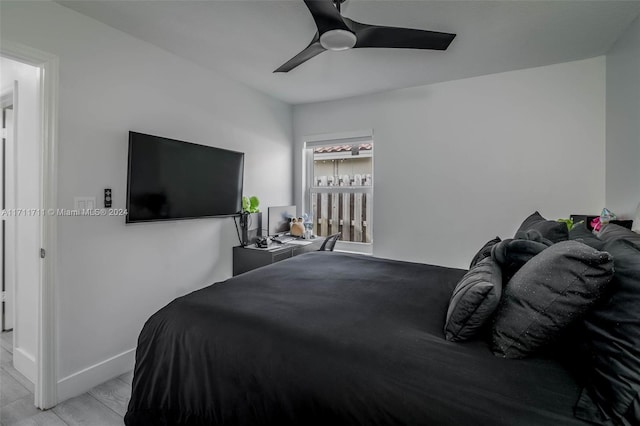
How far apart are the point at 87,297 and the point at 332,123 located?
309cm

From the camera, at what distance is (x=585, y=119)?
2715 mm

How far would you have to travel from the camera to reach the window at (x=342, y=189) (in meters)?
3.94

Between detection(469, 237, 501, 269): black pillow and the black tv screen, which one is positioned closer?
detection(469, 237, 501, 269): black pillow

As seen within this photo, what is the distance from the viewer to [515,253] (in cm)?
128

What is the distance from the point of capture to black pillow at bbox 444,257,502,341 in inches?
42.1

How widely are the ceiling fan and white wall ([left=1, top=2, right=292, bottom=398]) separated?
1335 millimetres

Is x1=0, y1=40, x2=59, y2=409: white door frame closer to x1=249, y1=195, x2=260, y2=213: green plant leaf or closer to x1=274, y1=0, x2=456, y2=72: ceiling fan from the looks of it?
x1=274, y1=0, x2=456, y2=72: ceiling fan

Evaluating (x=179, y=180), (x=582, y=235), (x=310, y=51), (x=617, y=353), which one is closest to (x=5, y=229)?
(x=179, y=180)

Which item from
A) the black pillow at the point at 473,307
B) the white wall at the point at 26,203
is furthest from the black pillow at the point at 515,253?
the white wall at the point at 26,203

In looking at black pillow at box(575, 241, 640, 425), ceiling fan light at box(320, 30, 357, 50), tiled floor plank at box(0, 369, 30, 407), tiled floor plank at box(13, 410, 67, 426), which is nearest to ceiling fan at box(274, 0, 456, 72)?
ceiling fan light at box(320, 30, 357, 50)

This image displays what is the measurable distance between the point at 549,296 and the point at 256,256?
259 cm

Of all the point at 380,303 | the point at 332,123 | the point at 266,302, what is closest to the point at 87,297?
the point at 266,302

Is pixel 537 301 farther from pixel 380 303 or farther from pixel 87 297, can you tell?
pixel 87 297

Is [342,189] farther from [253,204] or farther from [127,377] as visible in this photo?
[127,377]
